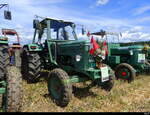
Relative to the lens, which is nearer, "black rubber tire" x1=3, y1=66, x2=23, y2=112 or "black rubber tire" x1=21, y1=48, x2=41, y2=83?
"black rubber tire" x1=3, y1=66, x2=23, y2=112

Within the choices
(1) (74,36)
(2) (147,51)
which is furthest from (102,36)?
(1) (74,36)

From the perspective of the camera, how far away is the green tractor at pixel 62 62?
4.54 m

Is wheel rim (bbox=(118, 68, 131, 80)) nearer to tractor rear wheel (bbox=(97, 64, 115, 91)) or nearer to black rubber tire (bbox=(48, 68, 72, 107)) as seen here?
tractor rear wheel (bbox=(97, 64, 115, 91))

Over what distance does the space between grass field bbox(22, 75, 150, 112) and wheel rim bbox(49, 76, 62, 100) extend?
18 cm

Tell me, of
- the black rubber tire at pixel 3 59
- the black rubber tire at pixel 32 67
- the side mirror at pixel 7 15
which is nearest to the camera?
the black rubber tire at pixel 3 59

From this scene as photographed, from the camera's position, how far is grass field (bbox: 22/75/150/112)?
407cm

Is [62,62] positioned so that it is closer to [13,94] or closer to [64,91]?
[64,91]

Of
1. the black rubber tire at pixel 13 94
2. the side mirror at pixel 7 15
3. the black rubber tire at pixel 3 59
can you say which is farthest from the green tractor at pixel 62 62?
the side mirror at pixel 7 15

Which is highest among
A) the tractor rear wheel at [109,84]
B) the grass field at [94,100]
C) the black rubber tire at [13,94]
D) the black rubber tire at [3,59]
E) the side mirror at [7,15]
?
the side mirror at [7,15]

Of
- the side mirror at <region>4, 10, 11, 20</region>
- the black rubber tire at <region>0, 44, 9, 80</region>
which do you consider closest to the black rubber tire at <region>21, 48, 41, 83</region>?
the black rubber tire at <region>0, 44, 9, 80</region>

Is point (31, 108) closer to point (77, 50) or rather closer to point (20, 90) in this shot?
point (20, 90)

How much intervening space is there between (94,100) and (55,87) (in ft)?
3.42

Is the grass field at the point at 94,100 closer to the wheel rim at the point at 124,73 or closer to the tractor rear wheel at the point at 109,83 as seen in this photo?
the tractor rear wheel at the point at 109,83

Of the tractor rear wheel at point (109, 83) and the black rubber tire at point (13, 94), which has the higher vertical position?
the black rubber tire at point (13, 94)
